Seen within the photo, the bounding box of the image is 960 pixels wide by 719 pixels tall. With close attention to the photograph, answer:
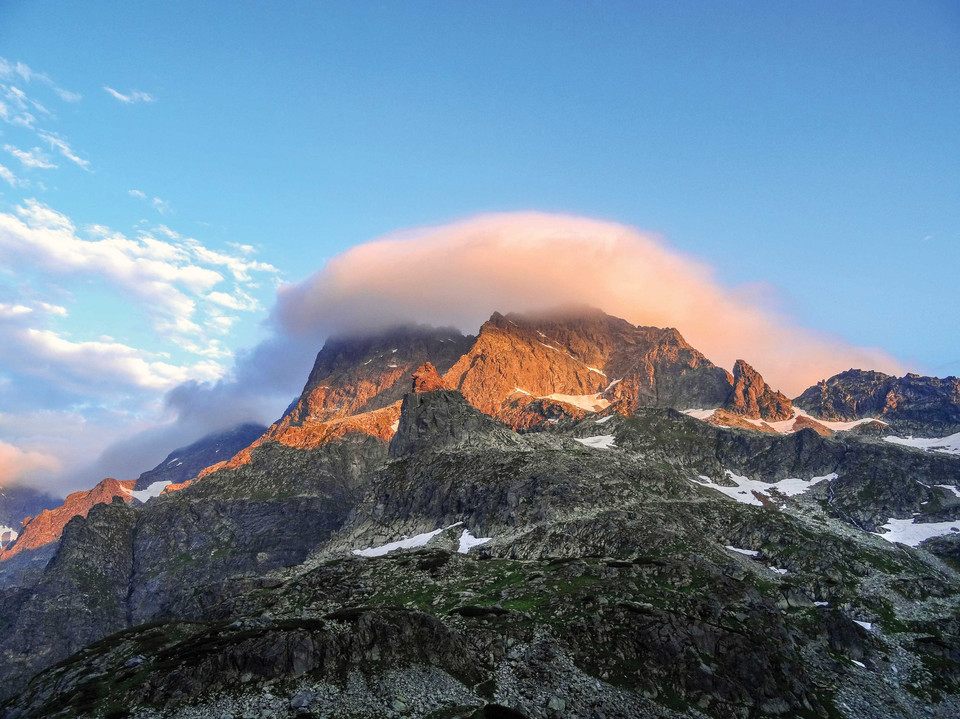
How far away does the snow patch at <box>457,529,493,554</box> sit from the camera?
158375 mm

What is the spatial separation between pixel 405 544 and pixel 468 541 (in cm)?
1979

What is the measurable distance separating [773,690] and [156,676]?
70.1 meters

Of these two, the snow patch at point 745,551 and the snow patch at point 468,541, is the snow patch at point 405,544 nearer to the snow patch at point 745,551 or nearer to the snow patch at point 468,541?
the snow patch at point 468,541

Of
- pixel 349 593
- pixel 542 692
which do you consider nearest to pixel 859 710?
pixel 542 692

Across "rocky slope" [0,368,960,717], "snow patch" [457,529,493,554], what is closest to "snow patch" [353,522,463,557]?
"snow patch" [457,529,493,554]

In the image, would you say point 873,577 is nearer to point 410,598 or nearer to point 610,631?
point 610,631

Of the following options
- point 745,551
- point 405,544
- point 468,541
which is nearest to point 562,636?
point 468,541

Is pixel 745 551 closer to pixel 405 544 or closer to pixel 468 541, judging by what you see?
pixel 468 541

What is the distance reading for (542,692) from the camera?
7212 cm

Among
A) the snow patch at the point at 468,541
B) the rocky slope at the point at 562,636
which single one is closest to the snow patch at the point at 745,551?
the rocky slope at the point at 562,636

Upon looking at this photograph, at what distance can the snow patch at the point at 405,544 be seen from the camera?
17000 centimetres

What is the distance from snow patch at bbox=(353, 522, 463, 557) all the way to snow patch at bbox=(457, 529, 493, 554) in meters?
7.57

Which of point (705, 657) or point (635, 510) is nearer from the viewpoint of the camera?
point (705, 657)

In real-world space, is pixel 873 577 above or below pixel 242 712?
below
